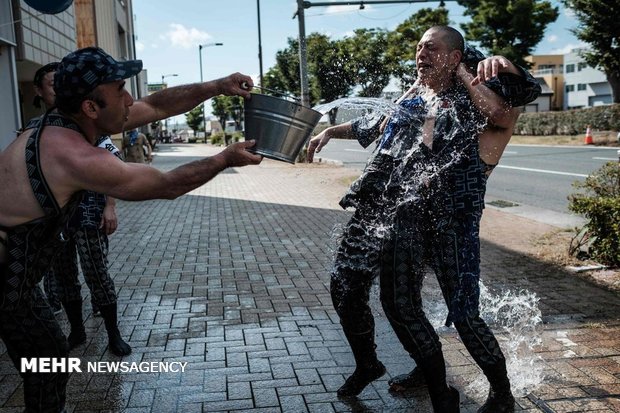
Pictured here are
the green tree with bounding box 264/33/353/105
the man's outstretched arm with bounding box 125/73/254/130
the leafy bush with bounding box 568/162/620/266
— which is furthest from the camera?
the green tree with bounding box 264/33/353/105

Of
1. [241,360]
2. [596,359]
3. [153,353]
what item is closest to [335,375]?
[241,360]

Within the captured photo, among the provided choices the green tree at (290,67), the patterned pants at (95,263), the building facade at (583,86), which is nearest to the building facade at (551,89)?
the building facade at (583,86)

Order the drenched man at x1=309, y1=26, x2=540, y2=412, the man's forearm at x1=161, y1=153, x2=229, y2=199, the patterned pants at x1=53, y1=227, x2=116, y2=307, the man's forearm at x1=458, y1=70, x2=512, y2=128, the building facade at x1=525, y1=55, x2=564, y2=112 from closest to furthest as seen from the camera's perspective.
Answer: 1. the man's forearm at x1=161, y1=153, x2=229, y2=199
2. the man's forearm at x1=458, y1=70, x2=512, y2=128
3. the drenched man at x1=309, y1=26, x2=540, y2=412
4. the patterned pants at x1=53, y1=227, x2=116, y2=307
5. the building facade at x1=525, y1=55, x2=564, y2=112

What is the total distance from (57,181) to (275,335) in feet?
8.23

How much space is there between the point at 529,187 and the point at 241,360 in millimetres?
11004

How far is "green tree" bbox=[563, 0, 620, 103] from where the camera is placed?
1101 inches

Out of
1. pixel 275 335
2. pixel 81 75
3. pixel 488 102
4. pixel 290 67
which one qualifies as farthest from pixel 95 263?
pixel 290 67

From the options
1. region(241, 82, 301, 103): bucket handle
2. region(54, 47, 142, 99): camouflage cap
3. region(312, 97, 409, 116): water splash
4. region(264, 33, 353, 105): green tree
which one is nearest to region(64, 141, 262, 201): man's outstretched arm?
region(54, 47, 142, 99): camouflage cap

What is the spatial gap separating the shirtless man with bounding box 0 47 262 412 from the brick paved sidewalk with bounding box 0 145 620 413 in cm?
98

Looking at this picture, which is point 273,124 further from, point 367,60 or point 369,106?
point 367,60

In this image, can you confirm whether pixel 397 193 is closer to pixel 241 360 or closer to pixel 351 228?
pixel 351 228

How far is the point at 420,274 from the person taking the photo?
9.41 feet

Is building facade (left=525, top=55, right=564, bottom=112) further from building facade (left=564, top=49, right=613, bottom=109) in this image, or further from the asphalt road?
the asphalt road

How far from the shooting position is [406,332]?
9.16 ft
